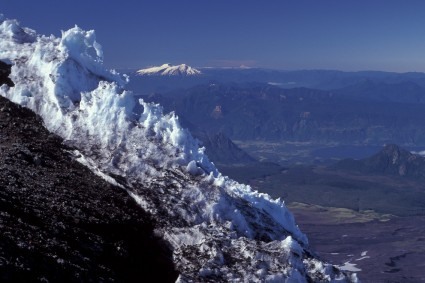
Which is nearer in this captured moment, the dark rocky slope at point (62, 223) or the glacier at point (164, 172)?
the dark rocky slope at point (62, 223)

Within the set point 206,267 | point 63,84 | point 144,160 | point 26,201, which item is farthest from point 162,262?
point 63,84

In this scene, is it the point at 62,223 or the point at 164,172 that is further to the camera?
the point at 164,172

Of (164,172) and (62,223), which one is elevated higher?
(164,172)

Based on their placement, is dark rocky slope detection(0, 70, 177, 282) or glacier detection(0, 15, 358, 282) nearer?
dark rocky slope detection(0, 70, 177, 282)

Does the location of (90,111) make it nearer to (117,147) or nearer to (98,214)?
(117,147)
